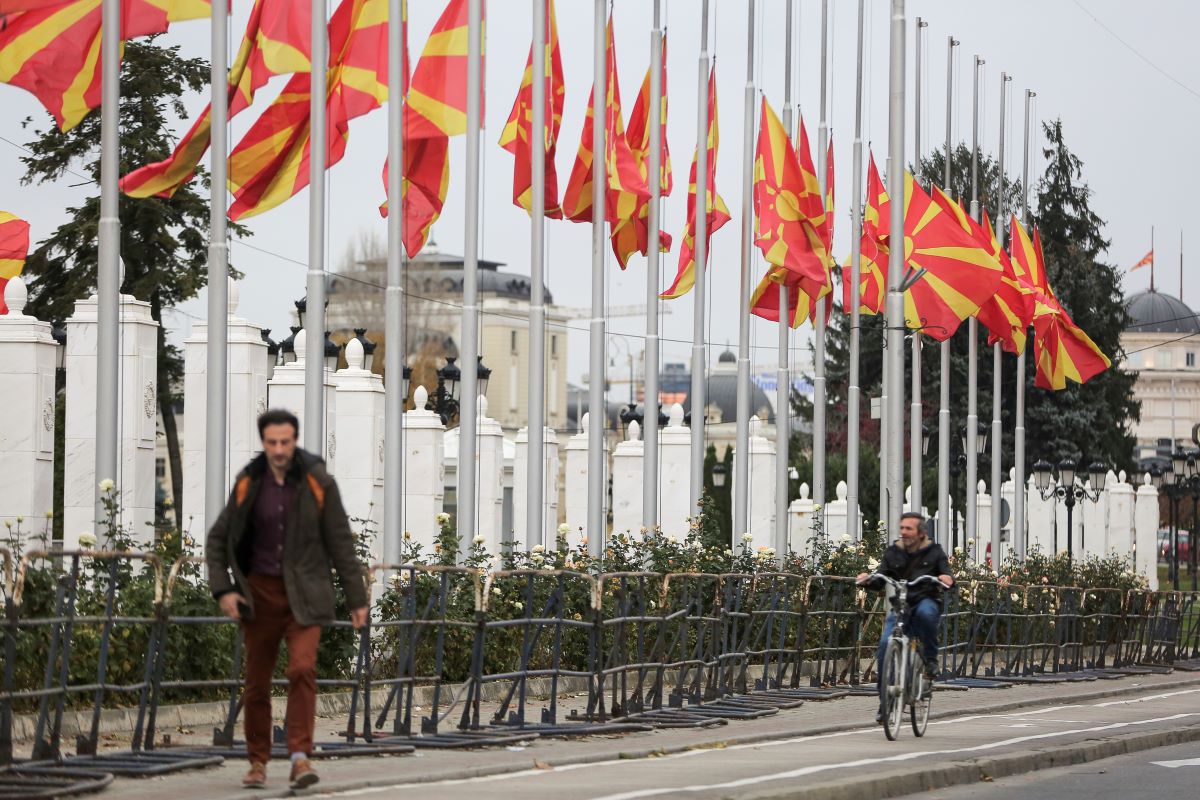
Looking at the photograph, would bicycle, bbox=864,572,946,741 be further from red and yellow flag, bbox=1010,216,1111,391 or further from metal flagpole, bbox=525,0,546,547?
red and yellow flag, bbox=1010,216,1111,391

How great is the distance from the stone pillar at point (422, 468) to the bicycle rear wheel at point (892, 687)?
1217 cm

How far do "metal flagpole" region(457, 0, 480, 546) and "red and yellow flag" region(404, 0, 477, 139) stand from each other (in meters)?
0.59

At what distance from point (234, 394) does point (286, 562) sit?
1299cm

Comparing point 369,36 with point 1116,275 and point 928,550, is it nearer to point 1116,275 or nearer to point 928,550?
point 928,550

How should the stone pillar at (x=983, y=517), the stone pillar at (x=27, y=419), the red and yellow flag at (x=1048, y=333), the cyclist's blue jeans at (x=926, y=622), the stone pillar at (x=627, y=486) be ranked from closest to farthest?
1. the cyclist's blue jeans at (x=926, y=622)
2. the stone pillar at (x=27, y=419)
3. the stone pillar at (x=627, y=486)
4. the red and yellow flag at (x=1048, y=333)
5. the stone pillar at (x=983, y=517)

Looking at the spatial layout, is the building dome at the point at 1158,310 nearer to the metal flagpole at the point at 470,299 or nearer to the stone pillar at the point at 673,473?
the stone pillar at the point at 673,473

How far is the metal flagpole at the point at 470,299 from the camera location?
2214 centimetres

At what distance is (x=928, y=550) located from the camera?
16.6 meters

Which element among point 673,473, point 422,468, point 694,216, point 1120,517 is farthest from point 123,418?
point 1120,517

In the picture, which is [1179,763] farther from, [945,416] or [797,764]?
[945,416]

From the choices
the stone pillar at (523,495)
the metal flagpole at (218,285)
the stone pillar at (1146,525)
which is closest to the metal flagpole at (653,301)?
the stone pillar at (523,495)

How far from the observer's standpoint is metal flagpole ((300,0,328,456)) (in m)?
19.4

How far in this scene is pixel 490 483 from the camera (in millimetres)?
31562

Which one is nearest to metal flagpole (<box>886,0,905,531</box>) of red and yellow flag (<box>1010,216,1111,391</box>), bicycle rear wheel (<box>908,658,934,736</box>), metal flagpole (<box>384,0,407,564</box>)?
metal flagpole (<box>384,0,407,564</box>)
